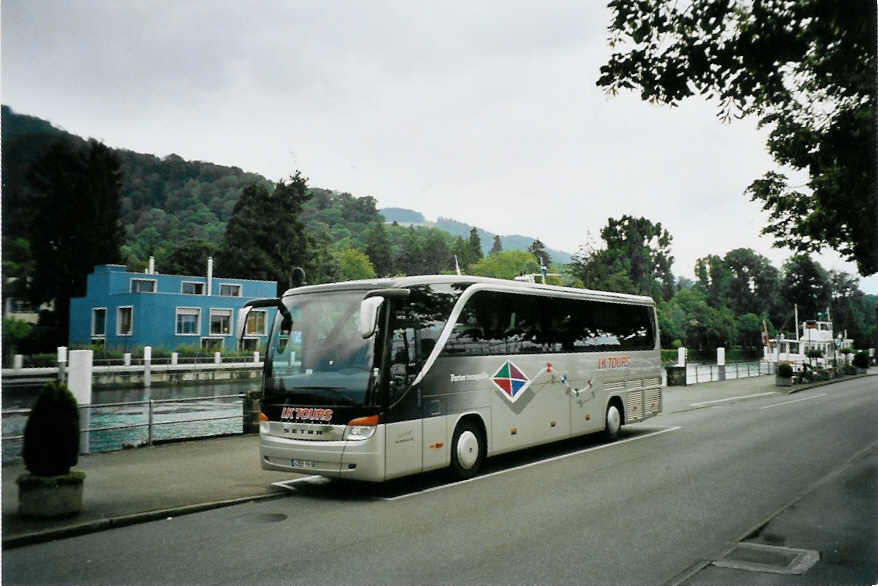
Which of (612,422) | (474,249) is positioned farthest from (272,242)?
(474,249)

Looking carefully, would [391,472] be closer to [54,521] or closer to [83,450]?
[54,521]

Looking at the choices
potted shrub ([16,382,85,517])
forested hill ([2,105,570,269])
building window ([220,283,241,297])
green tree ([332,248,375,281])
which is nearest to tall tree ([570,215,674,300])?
green tree ([332,248,375,281])

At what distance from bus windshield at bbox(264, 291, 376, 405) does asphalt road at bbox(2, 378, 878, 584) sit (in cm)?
151

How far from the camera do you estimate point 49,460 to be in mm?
8211

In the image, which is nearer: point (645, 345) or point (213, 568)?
point (213, 568)

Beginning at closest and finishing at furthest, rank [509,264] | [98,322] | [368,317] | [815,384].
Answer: [368,317] → [815,384] → [98,322] → [509,264]

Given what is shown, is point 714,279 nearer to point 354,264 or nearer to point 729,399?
point 354,264

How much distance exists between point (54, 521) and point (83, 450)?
584cm

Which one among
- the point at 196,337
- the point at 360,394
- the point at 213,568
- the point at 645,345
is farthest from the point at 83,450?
the point at 196,337

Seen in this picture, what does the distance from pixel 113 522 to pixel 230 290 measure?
205 ft

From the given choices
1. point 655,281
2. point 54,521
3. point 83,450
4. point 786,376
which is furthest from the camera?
point 655,281

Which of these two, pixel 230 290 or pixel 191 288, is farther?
pixel 230 290

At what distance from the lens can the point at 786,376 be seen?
122ft

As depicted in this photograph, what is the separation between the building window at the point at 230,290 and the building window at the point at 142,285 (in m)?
7.16
